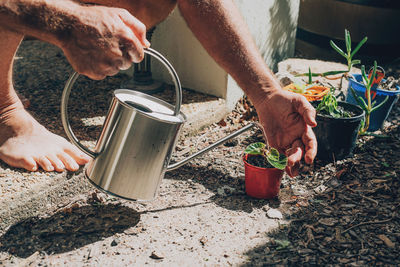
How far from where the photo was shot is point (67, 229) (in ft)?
5.58

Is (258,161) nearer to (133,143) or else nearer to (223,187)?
(223,187)

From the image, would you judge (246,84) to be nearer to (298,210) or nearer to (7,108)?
(298,210)

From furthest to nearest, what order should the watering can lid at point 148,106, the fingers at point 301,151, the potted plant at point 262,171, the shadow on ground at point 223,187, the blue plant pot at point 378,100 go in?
1. the blue plant pot at point 378,100
2. the shadow on ground at point 223,187
3. the potted plant at point 262,171
4. the fingers at point 301,151
5. the watering can lid at point 148,106

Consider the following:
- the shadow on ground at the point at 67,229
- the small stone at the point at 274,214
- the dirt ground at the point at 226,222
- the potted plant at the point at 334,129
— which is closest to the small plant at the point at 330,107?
the potted plant at the point at 334,129

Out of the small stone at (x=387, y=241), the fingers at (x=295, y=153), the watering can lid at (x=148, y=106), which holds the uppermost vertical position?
the watering can lid at (x=148, y=106)

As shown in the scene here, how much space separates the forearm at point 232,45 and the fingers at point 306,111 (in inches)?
5.3

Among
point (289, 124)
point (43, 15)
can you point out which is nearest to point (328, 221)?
point (289, 124)

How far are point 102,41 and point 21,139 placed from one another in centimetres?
79

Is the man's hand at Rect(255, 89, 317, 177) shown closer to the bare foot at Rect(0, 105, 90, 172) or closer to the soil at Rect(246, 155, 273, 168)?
the soil at Rect(246, 155, 273, 168)

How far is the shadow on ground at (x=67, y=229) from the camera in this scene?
5.31 ft

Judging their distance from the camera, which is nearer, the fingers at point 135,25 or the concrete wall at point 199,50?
the fingers at point 135,25

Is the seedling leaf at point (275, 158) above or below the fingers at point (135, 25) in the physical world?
below

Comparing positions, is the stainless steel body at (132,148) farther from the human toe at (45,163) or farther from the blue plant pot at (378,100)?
the blue plant pot at (378,100)

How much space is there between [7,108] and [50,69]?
112 cm
